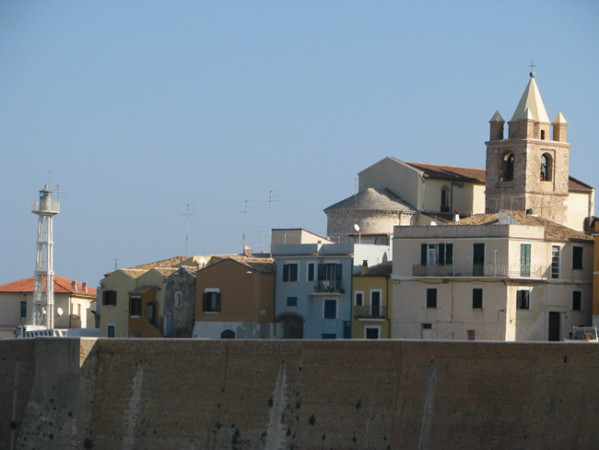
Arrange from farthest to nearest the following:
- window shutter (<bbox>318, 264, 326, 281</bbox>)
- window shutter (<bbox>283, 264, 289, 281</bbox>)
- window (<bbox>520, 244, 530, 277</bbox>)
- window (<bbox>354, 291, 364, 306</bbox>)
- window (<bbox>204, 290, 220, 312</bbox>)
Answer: window (<bbox>204, 290, 220, 312</bbox>)
window shutter (<bbox>283, 264, 289, 281</bbox>)
window shutter (<bbox>318, 264, 326, 281</bbox>)
window (<bbox>354, 291, 364, 306</bbox>)
window (<bbox>520, 244, 530, 277</bbox>)

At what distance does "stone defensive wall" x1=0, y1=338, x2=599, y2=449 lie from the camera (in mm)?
43812

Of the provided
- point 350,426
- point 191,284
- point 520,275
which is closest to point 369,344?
point 350,426

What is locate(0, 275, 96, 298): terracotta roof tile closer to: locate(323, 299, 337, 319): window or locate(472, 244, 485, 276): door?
locate(323, 299, 337, 319): window

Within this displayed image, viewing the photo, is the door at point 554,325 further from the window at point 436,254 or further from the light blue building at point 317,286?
the light blue building at point 317,286

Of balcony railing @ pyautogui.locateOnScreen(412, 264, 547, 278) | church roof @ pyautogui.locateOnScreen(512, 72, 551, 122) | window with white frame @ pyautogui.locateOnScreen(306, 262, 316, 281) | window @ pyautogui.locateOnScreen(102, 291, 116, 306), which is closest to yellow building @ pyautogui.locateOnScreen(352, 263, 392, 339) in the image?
balcony railing @ pyautogui.locateOnScreen(412, 264, 547, 278)

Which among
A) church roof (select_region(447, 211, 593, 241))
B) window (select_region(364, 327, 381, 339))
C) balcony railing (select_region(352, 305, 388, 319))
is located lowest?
window (select_region(364, 327, 381, 339))

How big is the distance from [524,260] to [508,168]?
16.0m

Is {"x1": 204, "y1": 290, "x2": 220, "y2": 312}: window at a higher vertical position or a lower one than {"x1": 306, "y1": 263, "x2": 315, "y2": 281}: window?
lower

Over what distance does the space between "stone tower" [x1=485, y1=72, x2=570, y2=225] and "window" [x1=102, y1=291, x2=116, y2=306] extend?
17285 millimetres

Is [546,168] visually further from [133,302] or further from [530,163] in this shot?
[133,302]

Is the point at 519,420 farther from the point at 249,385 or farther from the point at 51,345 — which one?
the point at 51,345

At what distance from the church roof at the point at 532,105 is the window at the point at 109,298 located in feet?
63.8

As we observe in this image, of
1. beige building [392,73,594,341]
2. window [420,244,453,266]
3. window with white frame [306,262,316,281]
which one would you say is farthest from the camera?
window with white frame [306,262,316,281]

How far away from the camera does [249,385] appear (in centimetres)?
4944
